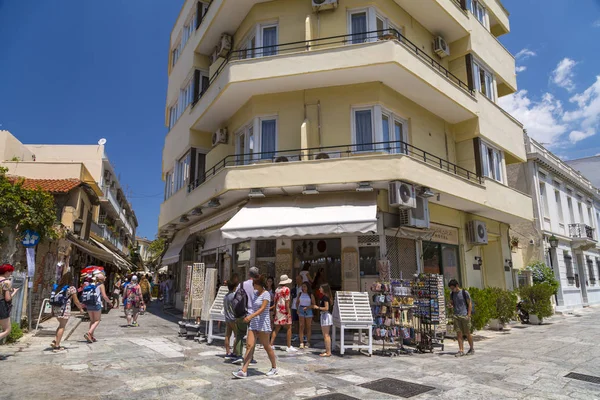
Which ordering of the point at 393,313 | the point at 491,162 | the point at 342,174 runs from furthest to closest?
the point at 491,162, the point at 342,174, the point at 393,313

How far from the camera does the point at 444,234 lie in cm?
1490

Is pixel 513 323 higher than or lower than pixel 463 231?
lower

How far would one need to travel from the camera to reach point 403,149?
42.4 ft

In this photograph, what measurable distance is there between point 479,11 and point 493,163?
7611 millimetres

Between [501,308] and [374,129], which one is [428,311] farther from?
[374,129]

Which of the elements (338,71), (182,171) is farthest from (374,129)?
(182,171)

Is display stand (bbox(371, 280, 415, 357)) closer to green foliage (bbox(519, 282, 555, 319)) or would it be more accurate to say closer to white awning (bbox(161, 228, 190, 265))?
green foliage (bbox(519, 282, 555, 319))

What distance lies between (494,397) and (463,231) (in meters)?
10.6

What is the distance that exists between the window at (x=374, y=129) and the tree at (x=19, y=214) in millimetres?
9886

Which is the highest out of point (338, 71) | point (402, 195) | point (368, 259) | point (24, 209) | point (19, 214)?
point (338, 71)

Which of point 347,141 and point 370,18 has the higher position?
point 370,18

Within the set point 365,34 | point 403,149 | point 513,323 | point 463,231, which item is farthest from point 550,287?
point 365,34

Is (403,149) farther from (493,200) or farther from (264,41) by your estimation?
(264,41)

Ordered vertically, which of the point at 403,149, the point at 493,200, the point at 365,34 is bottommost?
the point at 493,200
